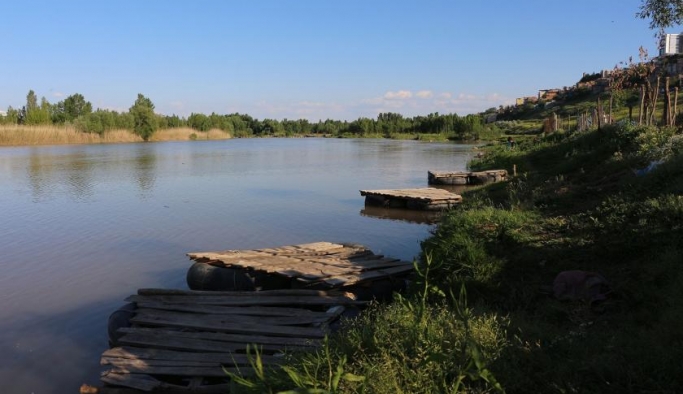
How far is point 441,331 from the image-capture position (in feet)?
13.7

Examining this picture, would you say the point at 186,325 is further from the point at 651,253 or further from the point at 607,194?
the point at 607,194

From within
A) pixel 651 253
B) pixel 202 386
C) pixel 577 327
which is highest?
pixel 651 253

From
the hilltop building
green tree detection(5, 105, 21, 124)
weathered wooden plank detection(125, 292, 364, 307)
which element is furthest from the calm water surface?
green tree detection(5, 105, 21, 124)

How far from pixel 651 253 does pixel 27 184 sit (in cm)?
2588

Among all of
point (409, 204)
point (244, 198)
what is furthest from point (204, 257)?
point (244, 198)

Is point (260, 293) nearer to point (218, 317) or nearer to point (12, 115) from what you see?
point (218, 317)

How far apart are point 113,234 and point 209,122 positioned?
99003 millimetres

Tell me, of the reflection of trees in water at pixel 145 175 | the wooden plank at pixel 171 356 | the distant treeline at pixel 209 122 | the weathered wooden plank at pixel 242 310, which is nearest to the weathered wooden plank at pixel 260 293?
the weathered wooden plank at pixel 242 310

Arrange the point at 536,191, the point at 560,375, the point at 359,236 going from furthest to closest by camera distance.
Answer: the point at 359,236
the point at 536,191
the point at 560,375

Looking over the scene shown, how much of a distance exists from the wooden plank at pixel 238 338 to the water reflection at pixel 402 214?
9721 millimetres

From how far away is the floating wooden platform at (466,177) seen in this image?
22.3 metres

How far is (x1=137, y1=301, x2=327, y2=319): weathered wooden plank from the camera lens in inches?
256

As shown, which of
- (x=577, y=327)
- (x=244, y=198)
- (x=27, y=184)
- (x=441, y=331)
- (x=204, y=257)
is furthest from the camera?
(x=27, y=184)

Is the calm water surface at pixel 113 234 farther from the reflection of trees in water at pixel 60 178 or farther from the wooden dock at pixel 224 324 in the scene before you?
the wooden dock at pixel 224 324
